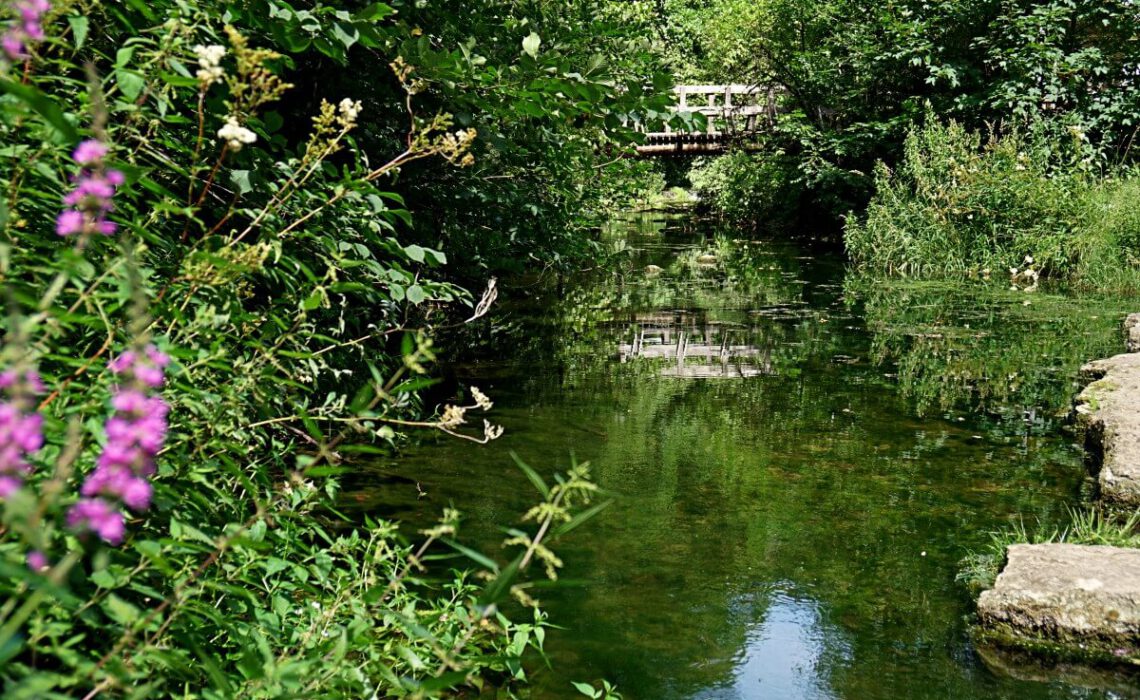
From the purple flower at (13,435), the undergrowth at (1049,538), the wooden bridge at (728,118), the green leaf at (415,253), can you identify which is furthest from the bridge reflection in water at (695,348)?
the wooden bridge at (728,118)

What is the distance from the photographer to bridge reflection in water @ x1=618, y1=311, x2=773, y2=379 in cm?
822

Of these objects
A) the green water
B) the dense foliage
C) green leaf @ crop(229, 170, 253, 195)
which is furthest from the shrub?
green leaf @ crop(229, 170, 253, 195)

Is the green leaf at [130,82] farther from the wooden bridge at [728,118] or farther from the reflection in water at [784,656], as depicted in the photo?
the wooden bridge at [728,118]

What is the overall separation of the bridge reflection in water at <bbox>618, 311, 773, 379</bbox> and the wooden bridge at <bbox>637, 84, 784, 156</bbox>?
1148cm

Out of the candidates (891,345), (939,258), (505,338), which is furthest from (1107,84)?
(505,338)

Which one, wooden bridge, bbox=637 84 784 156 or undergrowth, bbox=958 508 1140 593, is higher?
wooden bridge, bbox=637 84 784 156

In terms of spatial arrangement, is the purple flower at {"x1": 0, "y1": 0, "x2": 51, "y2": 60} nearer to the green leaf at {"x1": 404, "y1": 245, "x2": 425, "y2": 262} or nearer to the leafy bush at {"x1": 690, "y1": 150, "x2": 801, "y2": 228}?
the green leaf at {"x1": 404, "y1": 245, "x2": 425, "y2": 262}

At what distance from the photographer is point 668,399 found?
23.7ft

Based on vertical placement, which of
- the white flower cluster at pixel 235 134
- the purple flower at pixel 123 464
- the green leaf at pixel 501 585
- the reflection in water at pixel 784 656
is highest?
the white flower cluster at pixel 235 134

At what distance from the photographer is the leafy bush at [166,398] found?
1128 mm

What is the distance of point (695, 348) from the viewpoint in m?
9.20

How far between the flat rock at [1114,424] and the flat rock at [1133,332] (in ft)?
3.23

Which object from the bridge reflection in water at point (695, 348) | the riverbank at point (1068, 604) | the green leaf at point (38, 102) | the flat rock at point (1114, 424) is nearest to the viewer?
the green leaf at point (38, 102)

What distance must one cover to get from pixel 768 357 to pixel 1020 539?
4.47m
